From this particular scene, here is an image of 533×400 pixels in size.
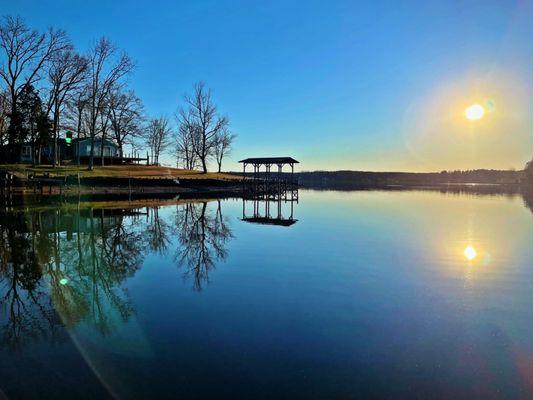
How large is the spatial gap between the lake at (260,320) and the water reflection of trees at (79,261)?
60 mm

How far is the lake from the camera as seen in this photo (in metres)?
5.84

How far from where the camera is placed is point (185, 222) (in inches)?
960

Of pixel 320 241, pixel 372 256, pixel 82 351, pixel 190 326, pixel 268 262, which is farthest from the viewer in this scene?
pixel 320 241

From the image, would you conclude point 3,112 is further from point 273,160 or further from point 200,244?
point 200,244

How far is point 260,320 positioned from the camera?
27.2 ft

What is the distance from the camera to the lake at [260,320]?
584 cm

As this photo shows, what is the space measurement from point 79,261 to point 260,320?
7547mm

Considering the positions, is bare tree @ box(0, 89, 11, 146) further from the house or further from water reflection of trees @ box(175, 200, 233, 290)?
water reflection of trees @ box(175, 200, 233, 290)

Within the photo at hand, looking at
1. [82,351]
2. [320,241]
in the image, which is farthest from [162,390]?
[320,241]

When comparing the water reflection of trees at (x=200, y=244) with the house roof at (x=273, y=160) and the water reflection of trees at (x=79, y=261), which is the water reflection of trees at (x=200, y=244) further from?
the house roof at (x=273, y=160)

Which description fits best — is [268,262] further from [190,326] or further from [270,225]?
[270,225]

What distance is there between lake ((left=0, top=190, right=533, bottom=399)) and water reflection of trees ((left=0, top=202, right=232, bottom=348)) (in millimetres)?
60

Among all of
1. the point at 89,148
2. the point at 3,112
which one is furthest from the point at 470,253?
the point at 89,148

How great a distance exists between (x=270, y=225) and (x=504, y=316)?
16760 millimetres
